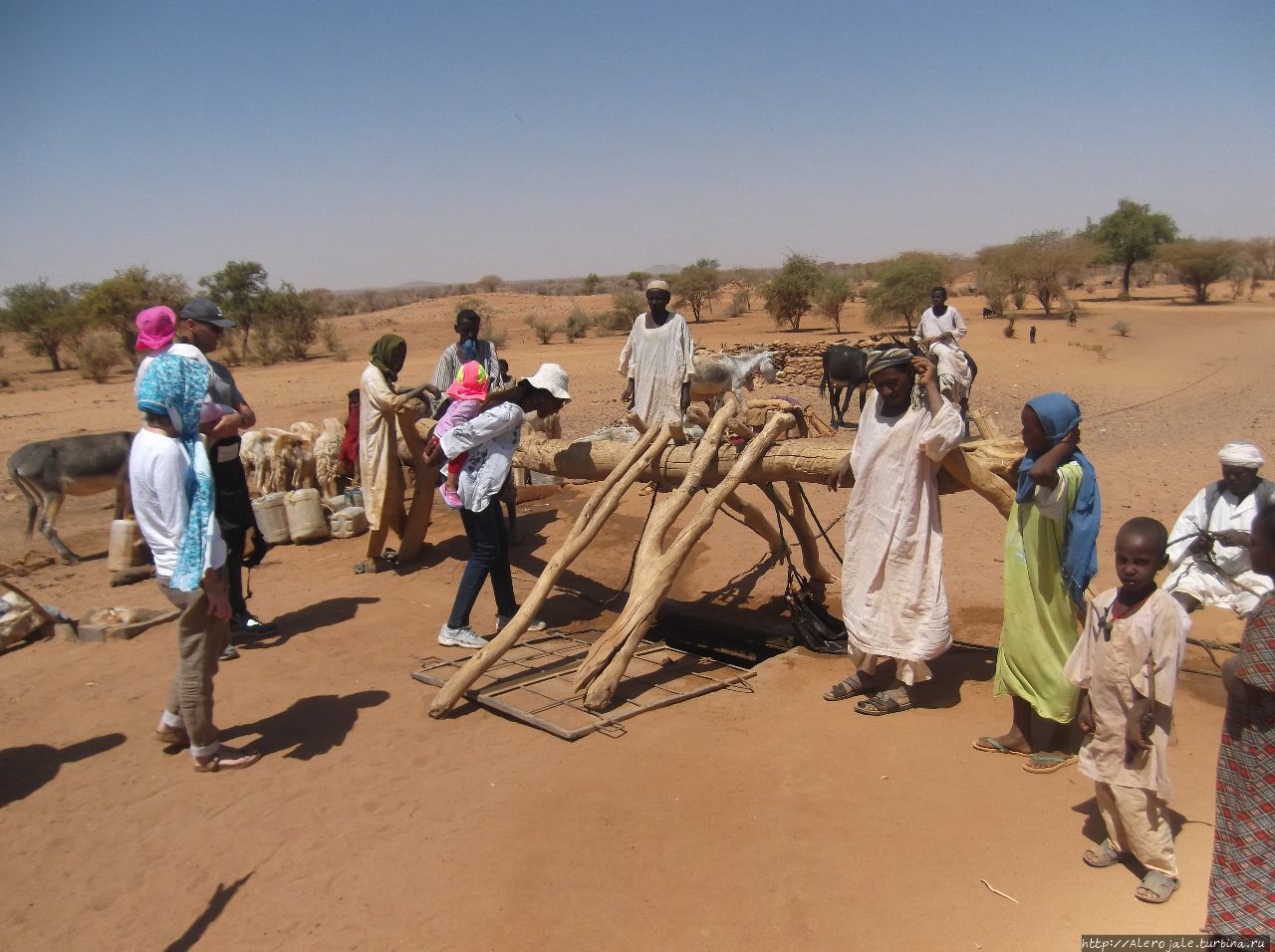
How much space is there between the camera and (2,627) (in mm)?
5723

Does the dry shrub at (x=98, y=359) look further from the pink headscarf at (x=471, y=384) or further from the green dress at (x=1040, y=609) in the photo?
the green dress at (x=1040, y=609)

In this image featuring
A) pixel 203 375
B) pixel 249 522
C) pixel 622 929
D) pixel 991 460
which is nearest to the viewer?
pixel 622 929

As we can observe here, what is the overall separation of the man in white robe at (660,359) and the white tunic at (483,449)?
1256 millimetres

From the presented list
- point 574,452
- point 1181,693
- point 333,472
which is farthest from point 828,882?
point 333,472

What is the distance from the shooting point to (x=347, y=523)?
27.0ft

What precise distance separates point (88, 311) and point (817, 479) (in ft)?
91.7

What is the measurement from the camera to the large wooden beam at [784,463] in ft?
14.3

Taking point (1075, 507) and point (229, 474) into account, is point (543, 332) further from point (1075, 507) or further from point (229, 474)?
point (1075, 507)

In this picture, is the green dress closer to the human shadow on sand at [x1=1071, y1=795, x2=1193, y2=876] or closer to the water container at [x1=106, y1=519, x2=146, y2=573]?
the human shadow on sand at [x1=1071, y1=795, x2=1193, y2=876]

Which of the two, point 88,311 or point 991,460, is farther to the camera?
point 88,311

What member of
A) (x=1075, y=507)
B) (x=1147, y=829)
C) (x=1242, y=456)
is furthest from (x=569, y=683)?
(x=1242, y=456)

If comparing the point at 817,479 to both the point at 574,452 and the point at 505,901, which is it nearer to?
the point at 574,452

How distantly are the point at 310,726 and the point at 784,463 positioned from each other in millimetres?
2946

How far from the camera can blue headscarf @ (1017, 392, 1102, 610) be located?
3.44 meters
